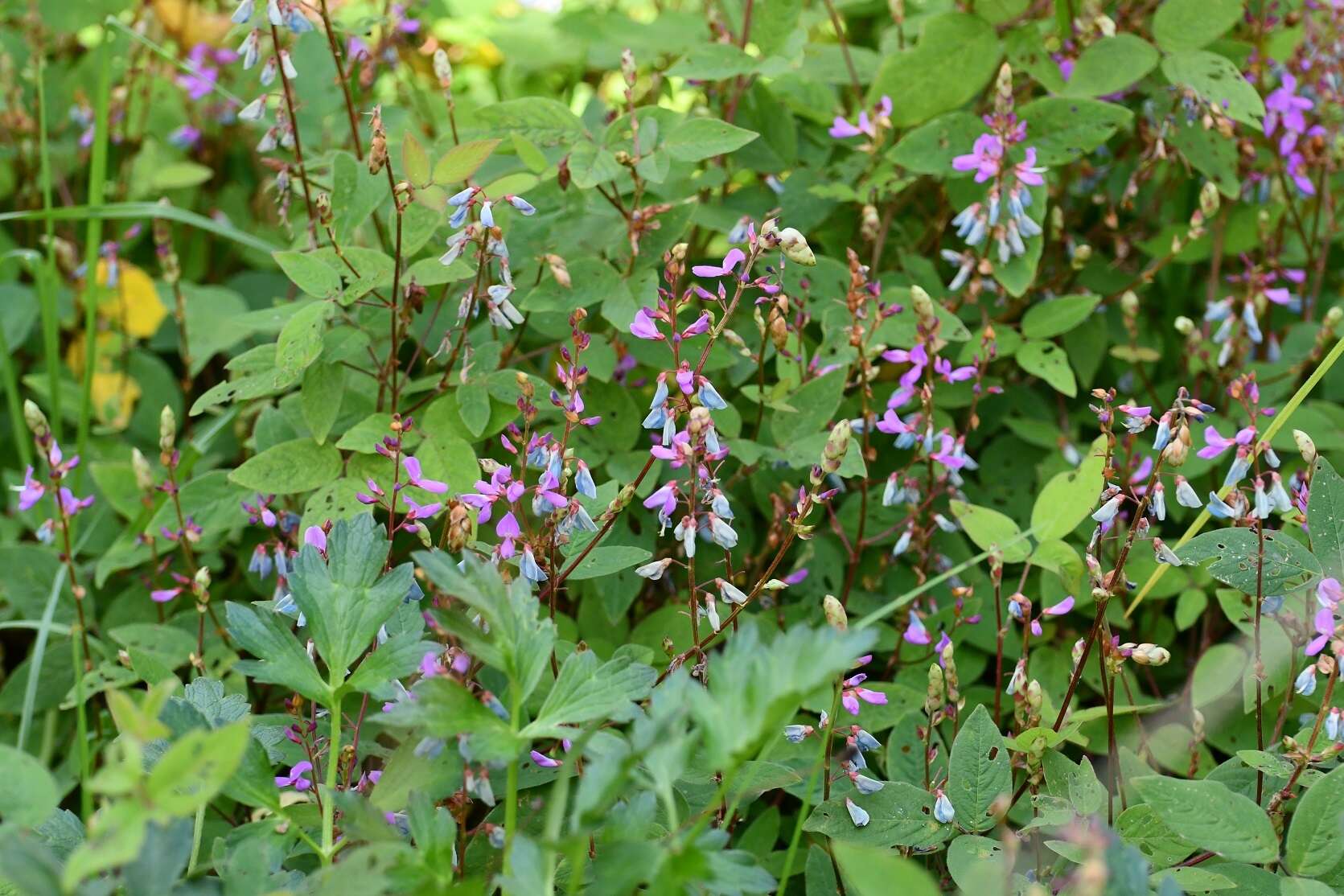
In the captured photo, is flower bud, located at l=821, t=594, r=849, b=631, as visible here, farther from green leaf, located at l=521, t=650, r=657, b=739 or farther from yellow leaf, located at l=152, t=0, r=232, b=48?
yellow leaf, located at l=152, t=0, r=232, b=48

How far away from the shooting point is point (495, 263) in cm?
189

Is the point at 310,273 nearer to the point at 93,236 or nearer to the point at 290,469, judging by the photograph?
the point at 290,469

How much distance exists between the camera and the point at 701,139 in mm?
1769

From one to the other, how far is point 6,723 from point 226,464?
0.55 meters

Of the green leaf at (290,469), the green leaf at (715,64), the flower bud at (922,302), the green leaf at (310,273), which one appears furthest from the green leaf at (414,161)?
the flower bud at (922,302)

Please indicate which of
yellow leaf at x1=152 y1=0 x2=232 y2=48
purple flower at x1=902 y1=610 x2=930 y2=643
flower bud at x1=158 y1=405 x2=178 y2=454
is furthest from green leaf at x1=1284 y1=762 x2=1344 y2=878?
yellow leaf at x1=152 y1=0 x2=232 y2=48

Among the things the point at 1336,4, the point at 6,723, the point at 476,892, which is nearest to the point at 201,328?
the point at 6,723

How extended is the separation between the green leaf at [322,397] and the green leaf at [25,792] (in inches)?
28.1

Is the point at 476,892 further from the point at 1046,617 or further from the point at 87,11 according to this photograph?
the point at 87,11

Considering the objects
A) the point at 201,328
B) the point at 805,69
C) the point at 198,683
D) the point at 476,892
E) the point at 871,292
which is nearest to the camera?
the point at 476,892

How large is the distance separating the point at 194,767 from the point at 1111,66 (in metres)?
1.73

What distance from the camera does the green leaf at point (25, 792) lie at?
1.02m

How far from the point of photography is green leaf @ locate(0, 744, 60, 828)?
1022 millimetres

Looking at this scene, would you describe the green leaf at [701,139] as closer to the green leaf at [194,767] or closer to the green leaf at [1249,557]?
the green leaf at [1249,557]
